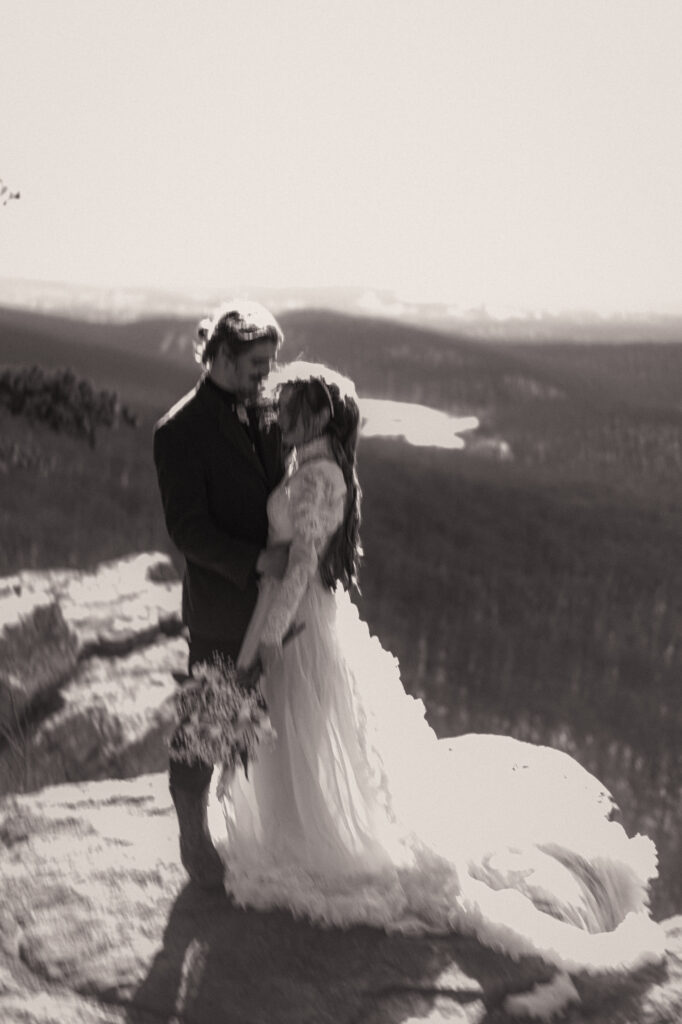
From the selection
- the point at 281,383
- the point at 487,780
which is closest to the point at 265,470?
the point at 281,383

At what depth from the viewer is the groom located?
3258mm

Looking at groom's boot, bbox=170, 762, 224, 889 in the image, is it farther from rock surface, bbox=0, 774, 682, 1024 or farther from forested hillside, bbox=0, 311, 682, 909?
forested hillside, bbox=0, 311, 682, 909

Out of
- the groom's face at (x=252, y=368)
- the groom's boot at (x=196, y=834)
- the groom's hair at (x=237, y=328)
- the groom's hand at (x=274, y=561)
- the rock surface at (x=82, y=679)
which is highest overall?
the groom's hair at (x=237, y=328)

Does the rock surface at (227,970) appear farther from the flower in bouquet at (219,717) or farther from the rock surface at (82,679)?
the rock surface at (82,679)

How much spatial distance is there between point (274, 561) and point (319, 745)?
2.06 feet

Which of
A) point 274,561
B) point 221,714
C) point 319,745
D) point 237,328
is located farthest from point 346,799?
point 237,328

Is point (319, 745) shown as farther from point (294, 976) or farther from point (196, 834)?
point (294, 976)

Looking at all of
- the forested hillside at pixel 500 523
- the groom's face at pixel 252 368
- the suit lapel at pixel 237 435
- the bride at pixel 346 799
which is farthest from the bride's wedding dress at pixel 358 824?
the forested hillside at pixel 500 523

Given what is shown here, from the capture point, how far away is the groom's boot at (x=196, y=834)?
11.9 feet

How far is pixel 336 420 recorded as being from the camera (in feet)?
10.8

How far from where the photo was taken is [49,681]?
6.48 metres

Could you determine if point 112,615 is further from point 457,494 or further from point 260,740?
point 457,494

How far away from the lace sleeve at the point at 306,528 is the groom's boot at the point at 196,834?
0.60 metres

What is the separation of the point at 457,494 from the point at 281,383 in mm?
9179
